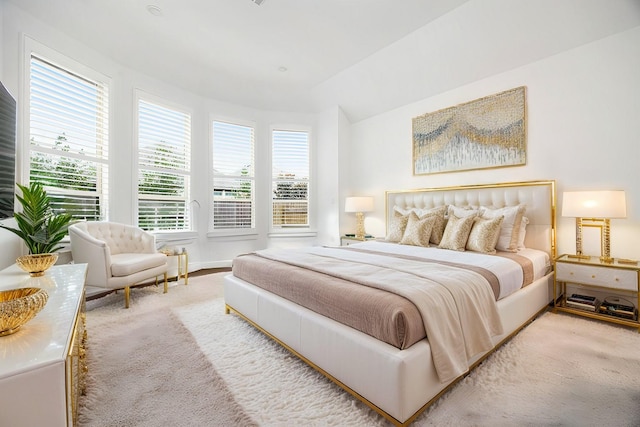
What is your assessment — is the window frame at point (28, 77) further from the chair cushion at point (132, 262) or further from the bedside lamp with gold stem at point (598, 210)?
the bedside lamp with gold stem at point (598, 210)

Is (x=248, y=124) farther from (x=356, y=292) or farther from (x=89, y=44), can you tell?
(x=356, y=292)

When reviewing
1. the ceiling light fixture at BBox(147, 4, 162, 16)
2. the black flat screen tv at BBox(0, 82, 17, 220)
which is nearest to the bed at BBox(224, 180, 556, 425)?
the black flat screen tv at BBox(0, 82, 17, 220)

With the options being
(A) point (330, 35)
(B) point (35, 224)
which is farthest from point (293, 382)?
(A) point (330, 35)

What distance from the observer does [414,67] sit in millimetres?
3822

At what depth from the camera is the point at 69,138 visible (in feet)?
10.6

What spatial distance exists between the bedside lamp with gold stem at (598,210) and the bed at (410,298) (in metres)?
0.30

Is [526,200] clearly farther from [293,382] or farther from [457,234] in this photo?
[293,382]

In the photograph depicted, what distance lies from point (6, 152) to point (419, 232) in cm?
368

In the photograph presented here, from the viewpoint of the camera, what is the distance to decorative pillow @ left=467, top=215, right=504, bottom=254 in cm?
284

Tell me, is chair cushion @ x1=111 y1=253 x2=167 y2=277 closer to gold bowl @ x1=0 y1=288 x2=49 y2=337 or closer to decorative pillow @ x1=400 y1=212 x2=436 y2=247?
gold bowl @ x1=0 y1=288 x2=49 y2=337

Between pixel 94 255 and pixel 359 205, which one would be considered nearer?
pixel 94 255

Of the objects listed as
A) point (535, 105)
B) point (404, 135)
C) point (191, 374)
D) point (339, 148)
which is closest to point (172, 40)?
point (339, 148)

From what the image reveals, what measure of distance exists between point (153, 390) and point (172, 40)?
3.72 metres

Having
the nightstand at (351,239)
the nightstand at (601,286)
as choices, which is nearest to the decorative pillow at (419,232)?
the nightstand at (351,239)
